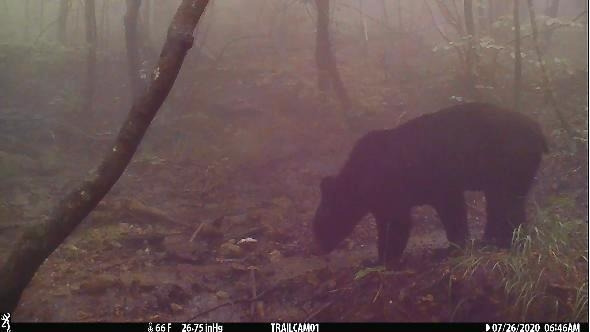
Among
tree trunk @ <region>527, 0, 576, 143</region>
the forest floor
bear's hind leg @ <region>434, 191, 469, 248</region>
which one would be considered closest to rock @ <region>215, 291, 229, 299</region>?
the forest floor

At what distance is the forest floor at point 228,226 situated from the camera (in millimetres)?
5211

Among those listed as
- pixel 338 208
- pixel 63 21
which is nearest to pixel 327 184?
pixel 338 208

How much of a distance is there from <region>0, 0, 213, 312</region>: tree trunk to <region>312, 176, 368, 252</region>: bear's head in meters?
2.55

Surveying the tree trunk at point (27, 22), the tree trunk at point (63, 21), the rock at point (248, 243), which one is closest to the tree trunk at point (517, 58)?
the rock at point (248, 243)

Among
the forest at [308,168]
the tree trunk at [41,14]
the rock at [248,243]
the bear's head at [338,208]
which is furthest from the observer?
the tree trunk at [41,14]

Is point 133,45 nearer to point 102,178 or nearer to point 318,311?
point 102,178

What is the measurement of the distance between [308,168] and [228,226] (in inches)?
46.7

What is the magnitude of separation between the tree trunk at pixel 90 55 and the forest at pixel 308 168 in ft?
0.13

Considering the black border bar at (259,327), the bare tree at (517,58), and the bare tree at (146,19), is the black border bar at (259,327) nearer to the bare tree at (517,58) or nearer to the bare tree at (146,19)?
the bare tree at (517,58)

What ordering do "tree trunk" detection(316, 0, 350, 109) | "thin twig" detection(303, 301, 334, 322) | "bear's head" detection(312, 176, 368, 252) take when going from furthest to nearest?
"tree trunk" detection(316, 0, 350, 109), "bear's head" detection(312, 176, 368, 252), "thin twig" detection(303, 301, 334, 322)

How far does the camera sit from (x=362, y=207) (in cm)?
650

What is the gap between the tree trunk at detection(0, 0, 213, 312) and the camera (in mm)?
4496

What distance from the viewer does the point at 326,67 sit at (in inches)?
290

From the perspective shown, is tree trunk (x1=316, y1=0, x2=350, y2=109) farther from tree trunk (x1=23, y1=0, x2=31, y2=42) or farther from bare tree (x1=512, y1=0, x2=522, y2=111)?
tree trunk (x1=23, y1=0, x2=31, y2=42)
